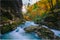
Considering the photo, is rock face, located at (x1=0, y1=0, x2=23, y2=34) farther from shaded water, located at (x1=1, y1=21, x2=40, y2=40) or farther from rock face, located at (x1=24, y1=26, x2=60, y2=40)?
rock face, located at (x1=24, y1=26, x2=60, y2=40)

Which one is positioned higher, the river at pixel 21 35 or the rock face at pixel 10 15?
the rock face at pixel 10 15

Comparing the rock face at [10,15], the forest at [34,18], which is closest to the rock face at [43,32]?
the forest at [34,18]

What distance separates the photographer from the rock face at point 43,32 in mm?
3248

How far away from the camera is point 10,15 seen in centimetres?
330

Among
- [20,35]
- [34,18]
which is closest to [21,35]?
[20,35]

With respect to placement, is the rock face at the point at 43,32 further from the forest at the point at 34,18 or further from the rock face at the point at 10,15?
the rock face at the point at 10,15

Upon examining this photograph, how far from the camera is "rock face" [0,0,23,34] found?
3242 millimetres

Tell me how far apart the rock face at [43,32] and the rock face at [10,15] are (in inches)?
10.0

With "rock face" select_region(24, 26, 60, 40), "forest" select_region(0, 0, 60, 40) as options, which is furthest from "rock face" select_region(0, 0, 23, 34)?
"rock face" select_region(24, 26, 60, 40)

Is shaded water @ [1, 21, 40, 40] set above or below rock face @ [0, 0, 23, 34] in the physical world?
below

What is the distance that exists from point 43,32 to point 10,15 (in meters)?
0.69

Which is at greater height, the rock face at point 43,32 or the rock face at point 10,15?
the rock face at point 10,15

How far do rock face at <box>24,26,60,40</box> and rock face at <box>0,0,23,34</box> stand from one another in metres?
0.25

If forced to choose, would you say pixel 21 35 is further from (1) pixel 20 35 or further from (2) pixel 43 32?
(2) pixel 43 32
